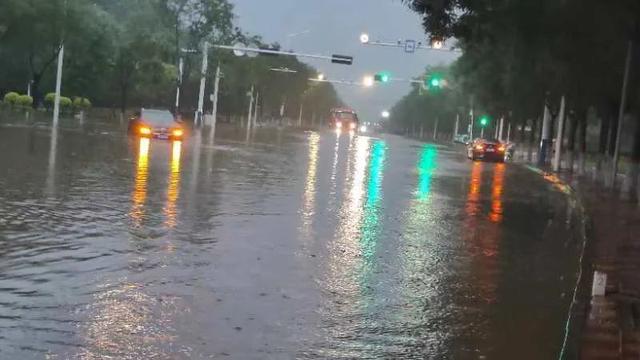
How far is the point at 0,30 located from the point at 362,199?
121 ft

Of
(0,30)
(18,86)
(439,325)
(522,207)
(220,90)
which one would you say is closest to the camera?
(439,325)

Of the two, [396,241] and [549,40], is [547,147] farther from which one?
[396,241]

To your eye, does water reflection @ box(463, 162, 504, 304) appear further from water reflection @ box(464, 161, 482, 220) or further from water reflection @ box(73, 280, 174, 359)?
water reflection @ box(73, 280, 174, 359)

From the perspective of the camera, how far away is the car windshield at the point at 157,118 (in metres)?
39.8

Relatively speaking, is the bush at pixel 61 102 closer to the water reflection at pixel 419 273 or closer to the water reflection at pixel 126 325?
the water reflection at pixel 419 273

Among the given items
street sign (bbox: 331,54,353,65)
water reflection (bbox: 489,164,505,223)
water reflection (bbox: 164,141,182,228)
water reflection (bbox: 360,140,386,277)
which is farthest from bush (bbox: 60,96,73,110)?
water reflection (bbox: 360,140,386,277)

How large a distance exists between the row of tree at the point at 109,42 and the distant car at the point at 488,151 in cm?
2482

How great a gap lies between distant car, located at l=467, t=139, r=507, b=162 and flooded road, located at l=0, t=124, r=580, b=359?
2719cm

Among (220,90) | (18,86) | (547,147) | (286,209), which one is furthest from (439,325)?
(220,90)

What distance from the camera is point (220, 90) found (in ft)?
307

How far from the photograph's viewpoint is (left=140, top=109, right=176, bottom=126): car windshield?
39.8 metres

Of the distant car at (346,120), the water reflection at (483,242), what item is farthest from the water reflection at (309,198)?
the distant car at (346,120)

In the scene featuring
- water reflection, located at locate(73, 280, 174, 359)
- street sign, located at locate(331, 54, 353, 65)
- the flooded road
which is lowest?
water reflection, located at locate(73, 280, 174, 359)

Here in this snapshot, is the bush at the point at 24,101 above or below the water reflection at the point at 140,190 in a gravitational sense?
above
